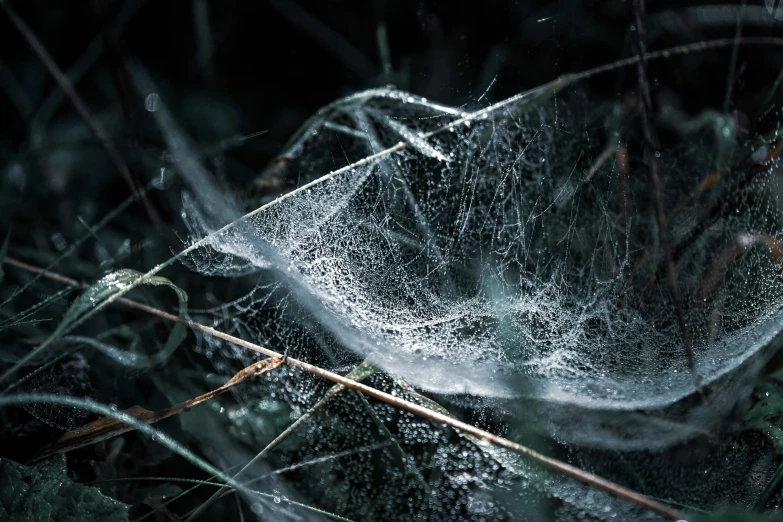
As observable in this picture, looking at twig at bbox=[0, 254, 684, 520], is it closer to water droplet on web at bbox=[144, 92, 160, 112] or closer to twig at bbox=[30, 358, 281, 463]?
twig at bbox=[30, 358, 281, 463]

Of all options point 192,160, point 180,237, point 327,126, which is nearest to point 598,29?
point 327,126

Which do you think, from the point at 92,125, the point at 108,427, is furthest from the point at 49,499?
the point at 92,125

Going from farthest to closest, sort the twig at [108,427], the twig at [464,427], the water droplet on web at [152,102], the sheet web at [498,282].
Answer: the water droplet on web at [152,102] → the sheet web at [498,282] → the twig at [108,427] → the twig at [464,427]

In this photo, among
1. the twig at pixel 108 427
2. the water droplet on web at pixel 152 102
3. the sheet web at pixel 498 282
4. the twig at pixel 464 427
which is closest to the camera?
the twig at pixel 464 427

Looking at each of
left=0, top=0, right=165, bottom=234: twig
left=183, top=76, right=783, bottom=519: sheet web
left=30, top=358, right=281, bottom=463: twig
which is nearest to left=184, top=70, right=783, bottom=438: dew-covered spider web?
left=183, top=76, right=783, bottom=519: sheet web

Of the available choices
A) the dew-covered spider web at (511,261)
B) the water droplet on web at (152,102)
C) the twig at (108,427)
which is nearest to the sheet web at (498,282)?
the dew-covered spider web at (511,261)

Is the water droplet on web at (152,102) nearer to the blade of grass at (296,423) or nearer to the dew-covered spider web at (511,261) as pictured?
the dew-covered spider web at (511,261)

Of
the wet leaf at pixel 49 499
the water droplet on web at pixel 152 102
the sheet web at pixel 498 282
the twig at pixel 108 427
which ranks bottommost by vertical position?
the wet leaf at pixel 49 499
